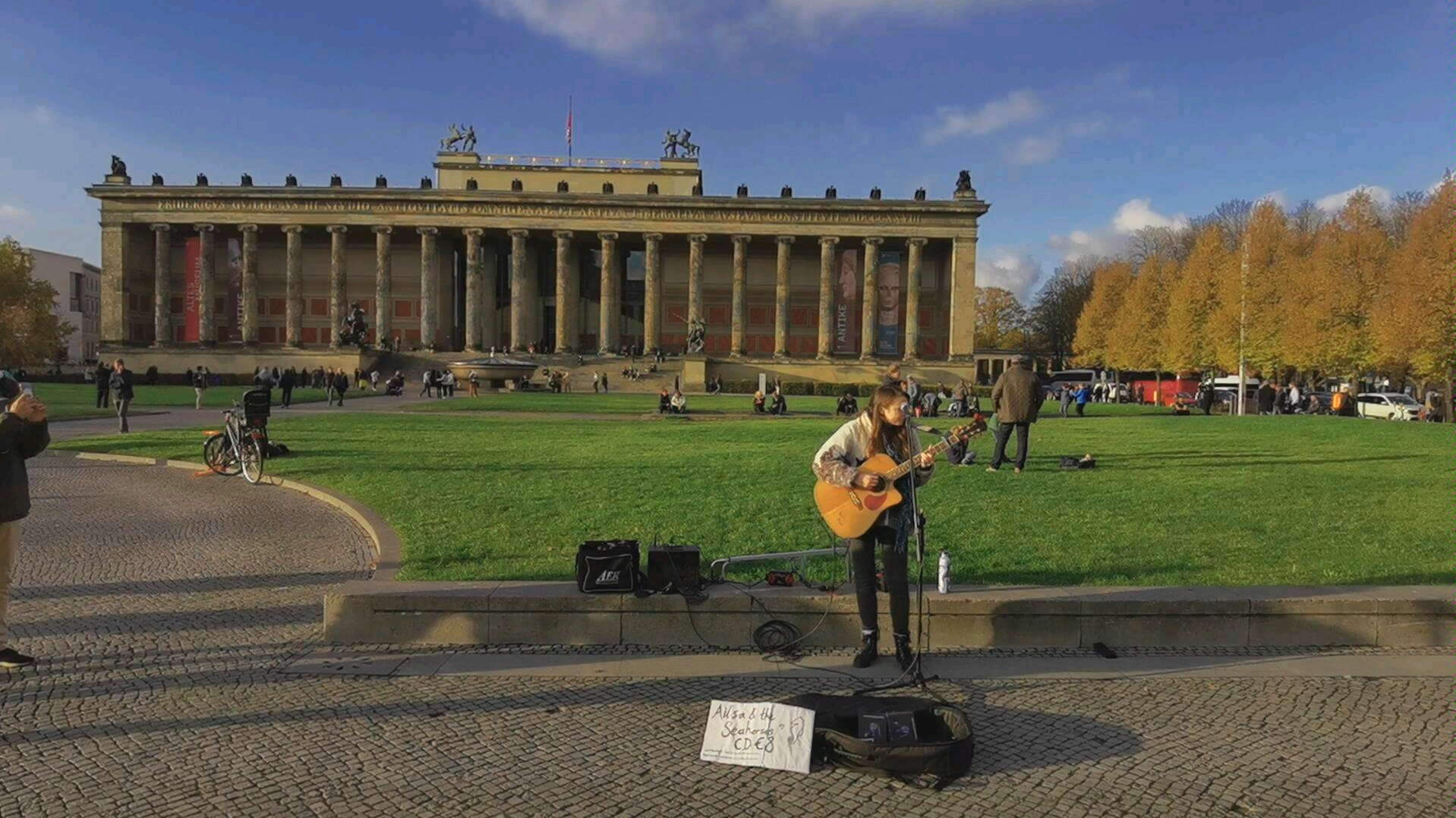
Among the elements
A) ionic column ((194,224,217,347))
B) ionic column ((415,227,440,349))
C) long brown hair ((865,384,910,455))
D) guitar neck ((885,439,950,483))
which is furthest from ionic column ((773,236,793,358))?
guitar neck ((885,439,950,483))

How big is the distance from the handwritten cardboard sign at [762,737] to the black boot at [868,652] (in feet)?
5.31

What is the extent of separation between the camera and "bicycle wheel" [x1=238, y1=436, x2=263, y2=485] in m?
15.8

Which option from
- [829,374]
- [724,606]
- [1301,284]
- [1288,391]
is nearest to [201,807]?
[724,606]

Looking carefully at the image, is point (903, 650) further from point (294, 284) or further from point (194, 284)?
point (194, 284)

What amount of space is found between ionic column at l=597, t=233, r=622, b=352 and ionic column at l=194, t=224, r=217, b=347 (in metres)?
32.8

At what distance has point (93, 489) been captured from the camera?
14.9 m

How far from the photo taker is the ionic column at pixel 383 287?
77.1m

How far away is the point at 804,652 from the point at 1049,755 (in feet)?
7.57

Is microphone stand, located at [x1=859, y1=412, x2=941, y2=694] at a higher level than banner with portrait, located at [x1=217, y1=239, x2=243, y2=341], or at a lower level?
lower

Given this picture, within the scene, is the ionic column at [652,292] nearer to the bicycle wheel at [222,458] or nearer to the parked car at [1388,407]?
the parked car at [1388,407]

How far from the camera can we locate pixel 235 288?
7800cm

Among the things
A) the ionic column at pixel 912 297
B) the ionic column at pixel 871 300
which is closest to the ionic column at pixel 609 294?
the ionic column at pixel 871 300

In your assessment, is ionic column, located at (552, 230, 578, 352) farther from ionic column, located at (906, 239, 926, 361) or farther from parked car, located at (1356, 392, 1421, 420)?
parked car, located at (1356, 392, 1421, 420)

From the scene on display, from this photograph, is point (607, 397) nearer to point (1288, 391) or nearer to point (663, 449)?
point (663, 449)
